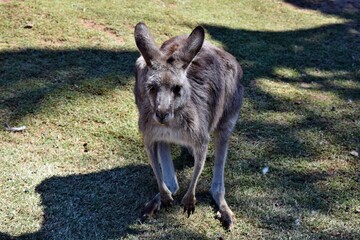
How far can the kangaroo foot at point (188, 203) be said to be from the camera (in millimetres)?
3006

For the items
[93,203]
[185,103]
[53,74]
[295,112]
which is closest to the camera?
[185,103]

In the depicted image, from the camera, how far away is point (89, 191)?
321 cm

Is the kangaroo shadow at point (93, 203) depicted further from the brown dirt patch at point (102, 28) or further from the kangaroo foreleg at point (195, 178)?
the brown dirt patch at point (102, 28)

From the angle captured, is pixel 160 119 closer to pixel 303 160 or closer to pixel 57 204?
pixel 57 204

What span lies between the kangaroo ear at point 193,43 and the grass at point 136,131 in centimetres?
108

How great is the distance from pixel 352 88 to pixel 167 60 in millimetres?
3141

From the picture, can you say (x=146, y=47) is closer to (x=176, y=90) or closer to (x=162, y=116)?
(x=176, y=90)

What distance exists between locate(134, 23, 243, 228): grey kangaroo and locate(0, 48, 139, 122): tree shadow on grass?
1.46 m

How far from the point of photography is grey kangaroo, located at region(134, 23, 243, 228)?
2582 millimetres

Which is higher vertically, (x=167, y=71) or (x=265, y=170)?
(x=167, y=71)

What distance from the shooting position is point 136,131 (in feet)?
12.8

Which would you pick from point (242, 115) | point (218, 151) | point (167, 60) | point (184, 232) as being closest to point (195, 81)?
point (167, 60)

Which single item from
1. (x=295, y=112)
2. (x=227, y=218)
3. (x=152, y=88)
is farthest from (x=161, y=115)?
(x=295, y=112)

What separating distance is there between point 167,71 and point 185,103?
25cm
